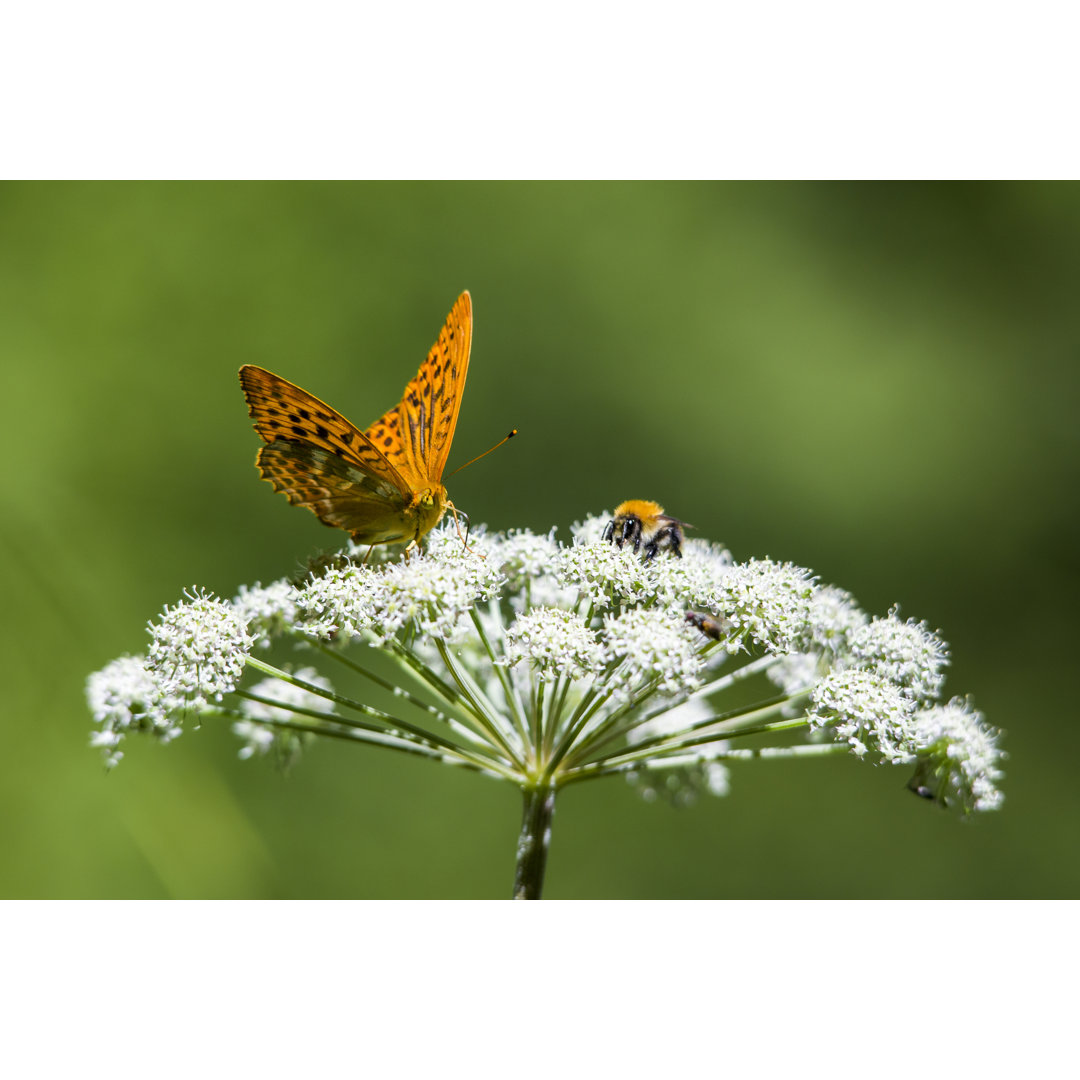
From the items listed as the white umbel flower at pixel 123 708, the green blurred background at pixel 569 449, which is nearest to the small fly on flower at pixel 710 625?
the white umbel flower at pixel 123 708

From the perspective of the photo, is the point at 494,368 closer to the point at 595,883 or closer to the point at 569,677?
the point at 595,883

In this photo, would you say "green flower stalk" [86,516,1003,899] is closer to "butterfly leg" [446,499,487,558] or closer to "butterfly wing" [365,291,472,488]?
"butterfly leg" [446,499,487,558]

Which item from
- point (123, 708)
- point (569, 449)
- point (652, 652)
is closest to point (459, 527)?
point (652, 652)

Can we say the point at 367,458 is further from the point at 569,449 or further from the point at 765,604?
the point at 569,449

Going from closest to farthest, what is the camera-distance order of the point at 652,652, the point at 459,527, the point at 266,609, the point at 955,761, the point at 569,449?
the point at 652,652 → the point at 955,761 → the point at 266,609 → the point at 459,527 → the point at 569,449

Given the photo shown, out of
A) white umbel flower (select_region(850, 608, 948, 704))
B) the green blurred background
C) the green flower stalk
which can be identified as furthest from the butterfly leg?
the green blurred background
